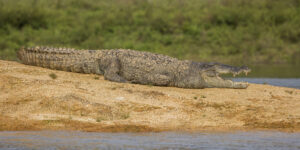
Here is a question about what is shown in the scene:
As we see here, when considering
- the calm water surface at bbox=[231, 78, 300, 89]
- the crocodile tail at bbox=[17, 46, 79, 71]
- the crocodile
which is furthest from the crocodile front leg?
the calm water surface at bbox=[231, 78, 300, 89]

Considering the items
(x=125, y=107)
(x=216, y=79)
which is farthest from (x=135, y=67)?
(x=125, y=107)

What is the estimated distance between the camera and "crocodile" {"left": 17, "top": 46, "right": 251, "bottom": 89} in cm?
941

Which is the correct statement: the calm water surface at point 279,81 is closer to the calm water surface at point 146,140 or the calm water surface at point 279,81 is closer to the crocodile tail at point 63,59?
the crocodile tail at point 63,59

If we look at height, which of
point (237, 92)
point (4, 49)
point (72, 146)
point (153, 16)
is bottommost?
point (72, 146)

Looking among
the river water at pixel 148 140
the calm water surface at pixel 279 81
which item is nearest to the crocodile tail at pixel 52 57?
the river water at pixel 148 140

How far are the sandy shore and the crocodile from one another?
0.48m

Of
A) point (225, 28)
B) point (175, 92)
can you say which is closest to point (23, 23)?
point (225, 28)

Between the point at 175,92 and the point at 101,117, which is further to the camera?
the point at 175,92

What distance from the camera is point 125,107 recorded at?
25.3 ft

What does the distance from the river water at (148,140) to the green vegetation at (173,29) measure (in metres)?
12.3

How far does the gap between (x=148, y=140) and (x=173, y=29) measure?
15.4 meters

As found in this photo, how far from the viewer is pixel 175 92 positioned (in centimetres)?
871

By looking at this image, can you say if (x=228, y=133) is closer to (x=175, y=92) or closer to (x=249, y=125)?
(x=249, y=125)

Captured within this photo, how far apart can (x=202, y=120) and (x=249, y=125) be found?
2.18ft
